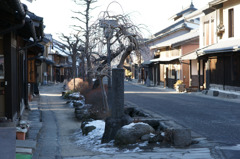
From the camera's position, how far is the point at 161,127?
898 centimetres

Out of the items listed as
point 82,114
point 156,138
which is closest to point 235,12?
point 82,114

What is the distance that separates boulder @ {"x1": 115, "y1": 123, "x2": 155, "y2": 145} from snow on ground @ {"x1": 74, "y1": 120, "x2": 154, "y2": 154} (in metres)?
0.13

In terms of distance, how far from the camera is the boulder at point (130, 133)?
7.81 metres

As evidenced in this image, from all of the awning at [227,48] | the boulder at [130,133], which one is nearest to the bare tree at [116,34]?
the boulder at [130,133]

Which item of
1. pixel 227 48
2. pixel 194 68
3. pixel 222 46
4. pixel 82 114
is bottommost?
pixel 82 114

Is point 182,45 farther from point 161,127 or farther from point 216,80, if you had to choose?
point 161,127

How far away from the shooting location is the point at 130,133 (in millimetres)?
7875

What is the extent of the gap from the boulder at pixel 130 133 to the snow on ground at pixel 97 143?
135mm

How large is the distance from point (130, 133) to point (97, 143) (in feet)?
3.56

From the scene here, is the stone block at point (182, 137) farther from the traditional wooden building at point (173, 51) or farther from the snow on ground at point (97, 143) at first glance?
the traditional wooden building at point (173, 51)

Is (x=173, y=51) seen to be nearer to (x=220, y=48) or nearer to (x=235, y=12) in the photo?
(x=235, y=12)

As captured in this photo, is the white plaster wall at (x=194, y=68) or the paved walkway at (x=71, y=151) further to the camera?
the white plaster wall at (x=194, y=68)

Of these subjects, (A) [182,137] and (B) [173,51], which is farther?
(B) [173,51]

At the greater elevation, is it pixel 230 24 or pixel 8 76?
pixel 230 24
